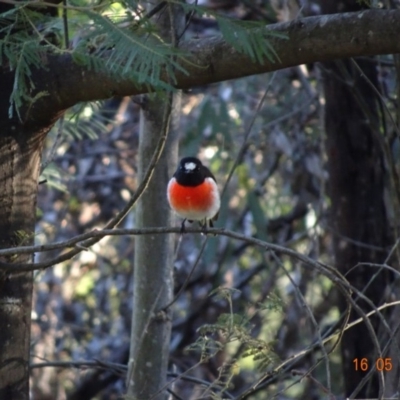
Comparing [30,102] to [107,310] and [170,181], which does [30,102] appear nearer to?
[170,181]

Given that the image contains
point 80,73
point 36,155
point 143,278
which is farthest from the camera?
point 143,278

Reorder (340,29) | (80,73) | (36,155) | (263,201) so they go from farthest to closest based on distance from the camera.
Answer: (263,201) → (36,155) → (80,73) → (340,29)

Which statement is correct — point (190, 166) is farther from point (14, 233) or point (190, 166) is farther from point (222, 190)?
point (14, 233)

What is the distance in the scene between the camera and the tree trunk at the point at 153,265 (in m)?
3.44

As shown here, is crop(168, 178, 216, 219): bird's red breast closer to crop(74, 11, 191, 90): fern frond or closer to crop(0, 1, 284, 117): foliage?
crop(0, 1, 284, 117): foliage

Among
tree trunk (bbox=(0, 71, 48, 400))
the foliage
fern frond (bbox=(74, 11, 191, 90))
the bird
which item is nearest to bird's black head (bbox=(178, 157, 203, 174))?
the bird

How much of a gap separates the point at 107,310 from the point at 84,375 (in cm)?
66

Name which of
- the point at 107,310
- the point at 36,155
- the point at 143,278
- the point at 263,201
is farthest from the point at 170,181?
the point at 107,310

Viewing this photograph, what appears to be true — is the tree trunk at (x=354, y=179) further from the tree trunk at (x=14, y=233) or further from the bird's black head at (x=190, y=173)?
the tree trunk at (x=14, y=233)

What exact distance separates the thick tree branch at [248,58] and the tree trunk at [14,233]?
0.50 feet

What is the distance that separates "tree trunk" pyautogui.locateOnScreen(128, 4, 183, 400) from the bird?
35 cm

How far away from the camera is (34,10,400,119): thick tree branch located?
7.09 ft

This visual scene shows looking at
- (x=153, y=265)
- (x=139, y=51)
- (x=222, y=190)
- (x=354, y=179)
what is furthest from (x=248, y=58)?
(x=354, y=179)

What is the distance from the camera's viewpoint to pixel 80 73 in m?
2.57
